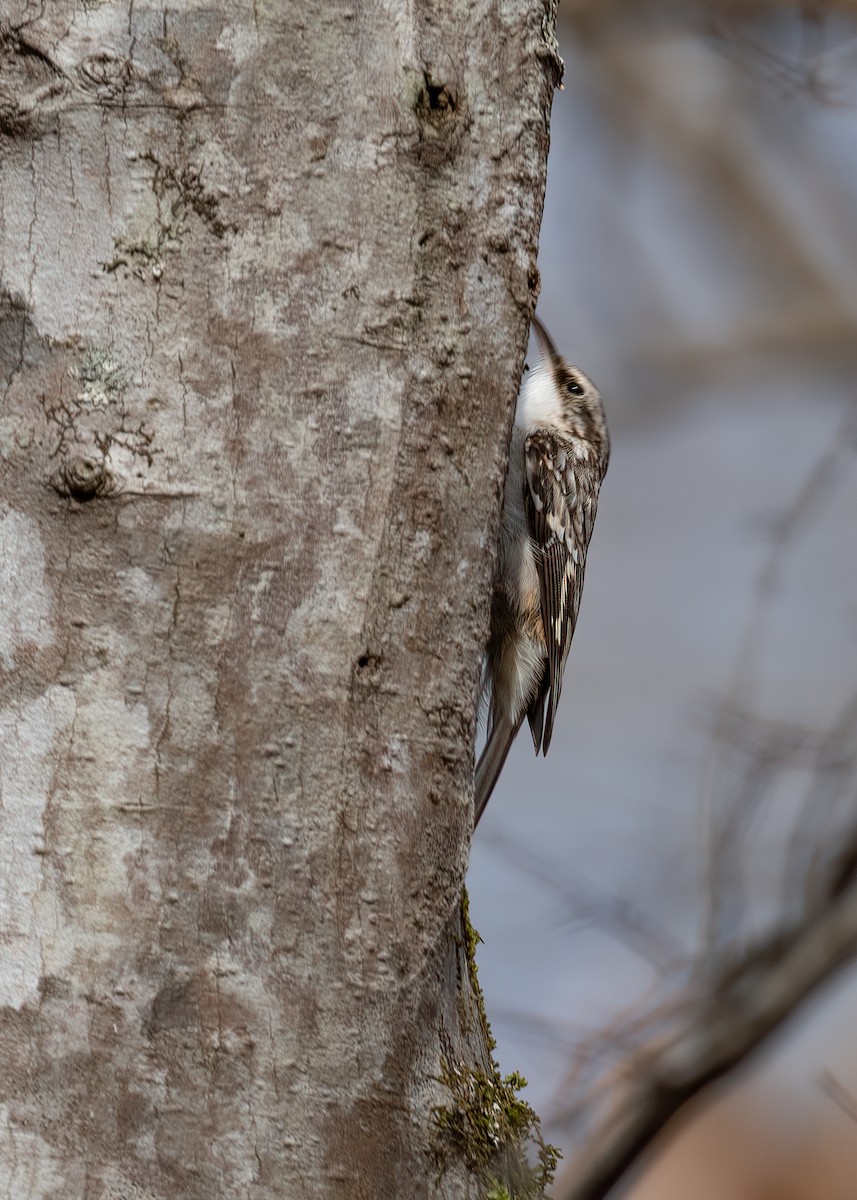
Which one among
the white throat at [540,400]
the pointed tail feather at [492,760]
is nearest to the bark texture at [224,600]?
the pointed tail feather at [492,760]

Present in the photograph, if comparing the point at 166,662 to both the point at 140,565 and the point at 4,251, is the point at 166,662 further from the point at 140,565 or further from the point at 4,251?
the point at 4,251

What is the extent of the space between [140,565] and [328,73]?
57 centimetres

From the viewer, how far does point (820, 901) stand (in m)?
3.26

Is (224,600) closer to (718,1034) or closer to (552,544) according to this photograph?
(552,544)

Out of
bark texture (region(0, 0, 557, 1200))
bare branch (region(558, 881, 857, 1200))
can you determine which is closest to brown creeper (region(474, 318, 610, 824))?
bare branch (region(558, 881, 857, 1200))

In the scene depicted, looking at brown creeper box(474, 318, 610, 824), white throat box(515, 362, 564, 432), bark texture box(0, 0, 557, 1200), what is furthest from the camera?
white throat box(515, 362, 564, 432)

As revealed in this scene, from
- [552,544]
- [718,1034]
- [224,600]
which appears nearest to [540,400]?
[552,544]

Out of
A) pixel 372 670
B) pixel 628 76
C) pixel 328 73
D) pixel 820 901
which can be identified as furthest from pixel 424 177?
pixel 628 76

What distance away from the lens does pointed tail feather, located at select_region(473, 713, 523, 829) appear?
2561mm

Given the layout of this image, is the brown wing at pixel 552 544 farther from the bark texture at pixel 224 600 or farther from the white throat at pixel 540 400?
the bark texture at pixel 224 600

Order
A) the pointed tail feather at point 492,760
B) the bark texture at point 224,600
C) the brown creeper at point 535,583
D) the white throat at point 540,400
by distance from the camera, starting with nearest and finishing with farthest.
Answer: the bark texture at point 224,600 → the pointed tail feather at point 492,760 → the brown creeper at point 535,583 → the white throat at point 540,400

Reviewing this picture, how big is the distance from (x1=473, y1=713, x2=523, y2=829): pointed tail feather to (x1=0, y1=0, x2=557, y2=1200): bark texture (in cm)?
115

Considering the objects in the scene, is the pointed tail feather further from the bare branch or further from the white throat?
the bare branch

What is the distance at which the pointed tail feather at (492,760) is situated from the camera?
256 cm
